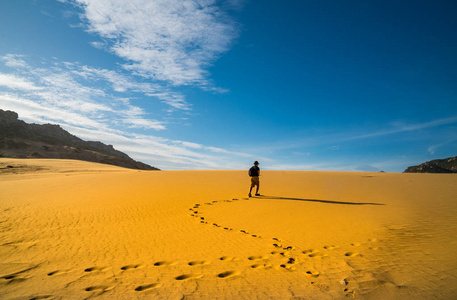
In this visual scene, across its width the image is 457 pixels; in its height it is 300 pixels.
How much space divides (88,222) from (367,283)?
8205 mm

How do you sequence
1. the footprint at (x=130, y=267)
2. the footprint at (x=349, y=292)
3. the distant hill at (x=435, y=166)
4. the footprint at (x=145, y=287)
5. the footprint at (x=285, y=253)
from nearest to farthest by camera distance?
the footprint at (x=349, y=292) → the footprint at (x=145, y=287) → the footprint at (x=130, y=267) → the footprint at (x=285, y=253) → the distant hill at (x=435, y=166)

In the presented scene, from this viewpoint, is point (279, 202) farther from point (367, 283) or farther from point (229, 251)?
point (367, 283)

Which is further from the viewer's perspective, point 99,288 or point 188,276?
point 188,276

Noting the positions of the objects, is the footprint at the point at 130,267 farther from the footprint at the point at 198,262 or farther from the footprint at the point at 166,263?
the footprint at the point at 198,262

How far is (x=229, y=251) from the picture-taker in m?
5.50

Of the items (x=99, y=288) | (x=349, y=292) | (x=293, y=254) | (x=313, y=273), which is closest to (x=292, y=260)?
(x=293, y=254)

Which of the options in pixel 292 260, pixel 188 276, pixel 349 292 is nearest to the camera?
pixel 349 292

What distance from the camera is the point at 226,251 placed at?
5.50 meters

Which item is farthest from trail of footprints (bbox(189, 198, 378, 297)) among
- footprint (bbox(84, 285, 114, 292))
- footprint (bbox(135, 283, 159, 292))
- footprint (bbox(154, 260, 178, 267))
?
footprint (bbox(84, 285, 114, 292))


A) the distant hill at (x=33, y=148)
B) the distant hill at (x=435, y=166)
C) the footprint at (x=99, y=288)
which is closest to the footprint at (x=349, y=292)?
the footprint at (x=99, y=288)

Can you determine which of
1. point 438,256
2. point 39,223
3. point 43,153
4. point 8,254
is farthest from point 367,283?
point 43,153

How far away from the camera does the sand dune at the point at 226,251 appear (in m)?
3.90

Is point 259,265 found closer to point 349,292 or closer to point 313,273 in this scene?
point 313,273

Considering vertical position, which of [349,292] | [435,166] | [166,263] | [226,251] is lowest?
[166,263]
